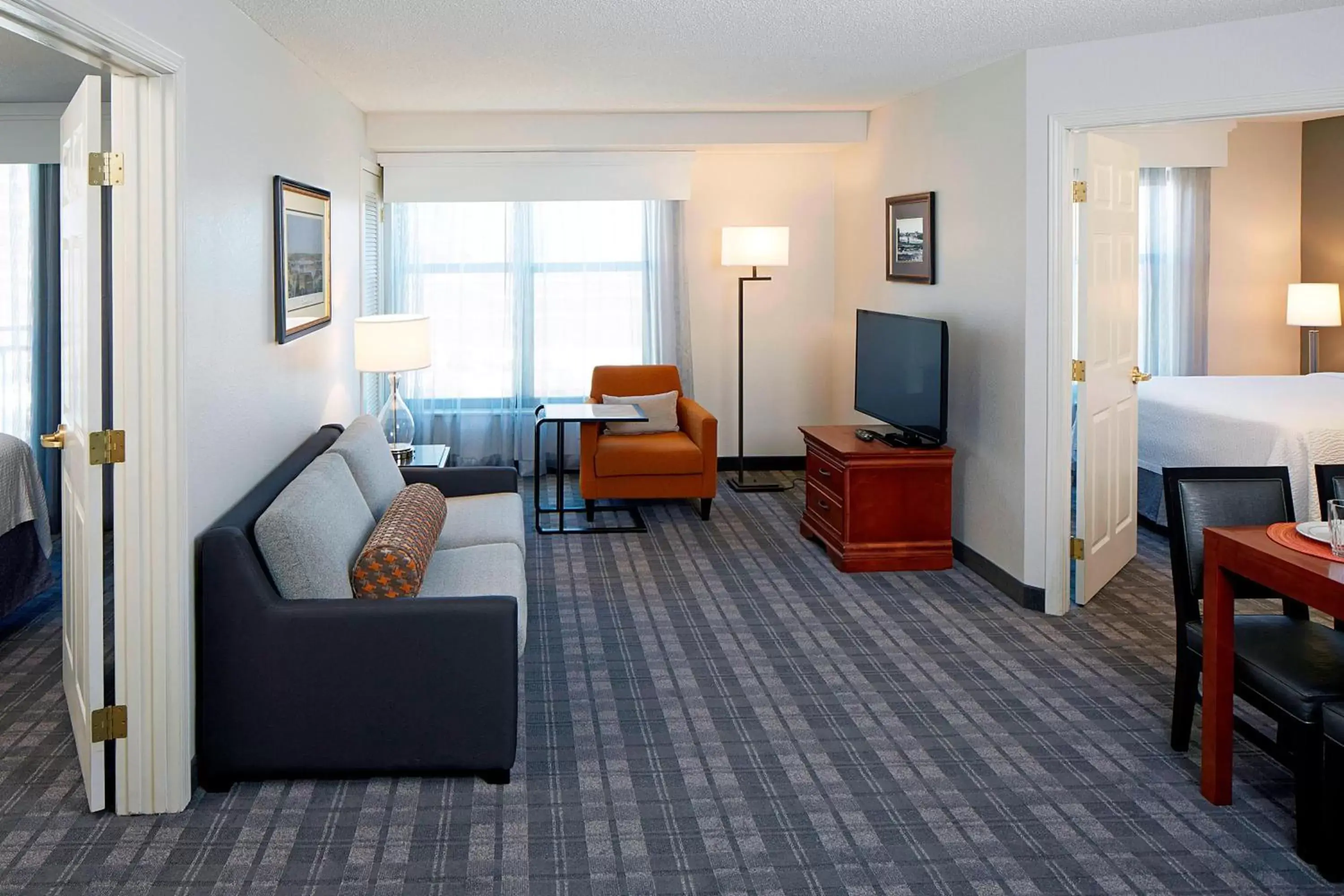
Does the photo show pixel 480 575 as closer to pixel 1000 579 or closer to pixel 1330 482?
pixel 1000 579

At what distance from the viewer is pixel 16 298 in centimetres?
638

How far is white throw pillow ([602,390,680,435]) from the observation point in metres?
7.25

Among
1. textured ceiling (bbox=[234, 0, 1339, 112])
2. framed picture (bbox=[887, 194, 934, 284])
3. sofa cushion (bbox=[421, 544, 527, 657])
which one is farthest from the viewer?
framed picture (bbox=[887, 194, 934, 284])

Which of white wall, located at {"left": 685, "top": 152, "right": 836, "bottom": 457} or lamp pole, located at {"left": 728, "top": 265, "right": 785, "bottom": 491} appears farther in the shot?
white wall, located at {"left": 685, "top": 152, "right": 836, "bottom": 457}

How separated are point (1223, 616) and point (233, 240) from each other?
2.99 metres

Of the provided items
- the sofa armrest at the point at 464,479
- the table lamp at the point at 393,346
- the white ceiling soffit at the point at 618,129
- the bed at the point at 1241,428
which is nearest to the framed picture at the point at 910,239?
the white ceiling soffit at the point at 618,129

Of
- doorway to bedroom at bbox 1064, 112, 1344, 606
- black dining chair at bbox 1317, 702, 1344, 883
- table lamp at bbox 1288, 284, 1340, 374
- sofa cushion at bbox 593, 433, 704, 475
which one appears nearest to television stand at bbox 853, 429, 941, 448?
doorway to bedroom at bbox 1064, 112, 1344, 606

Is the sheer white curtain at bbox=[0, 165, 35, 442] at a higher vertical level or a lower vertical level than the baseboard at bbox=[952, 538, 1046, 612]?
higher

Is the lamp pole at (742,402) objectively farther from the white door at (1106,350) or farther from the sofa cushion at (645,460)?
the white door at (1106,350)

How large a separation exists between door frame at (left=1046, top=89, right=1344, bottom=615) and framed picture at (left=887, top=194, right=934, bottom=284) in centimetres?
118

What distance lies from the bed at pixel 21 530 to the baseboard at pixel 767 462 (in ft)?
14.9

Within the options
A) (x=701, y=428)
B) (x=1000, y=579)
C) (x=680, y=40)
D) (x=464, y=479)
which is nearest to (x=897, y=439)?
(x=1000, y=579)

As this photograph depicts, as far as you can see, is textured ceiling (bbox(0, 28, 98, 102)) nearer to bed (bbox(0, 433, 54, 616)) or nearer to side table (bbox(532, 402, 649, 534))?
bed (bbox(0, 433, 54, 616))

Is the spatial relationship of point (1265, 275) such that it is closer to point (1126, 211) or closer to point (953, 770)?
point (1126, 211)
